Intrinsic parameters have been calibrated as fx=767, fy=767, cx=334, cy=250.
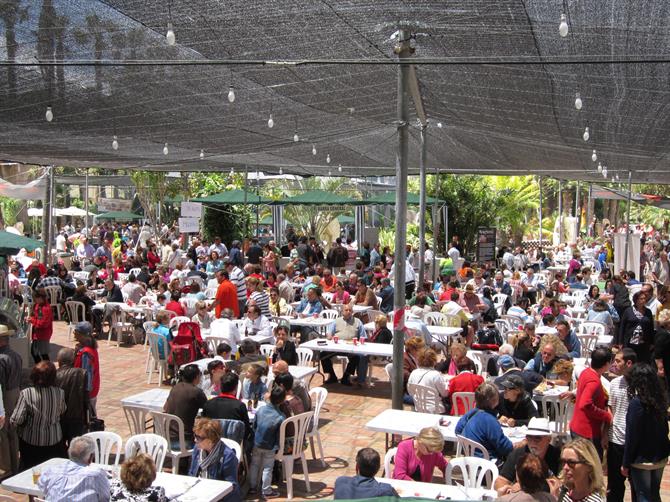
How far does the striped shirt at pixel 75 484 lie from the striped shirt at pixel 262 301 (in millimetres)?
6406

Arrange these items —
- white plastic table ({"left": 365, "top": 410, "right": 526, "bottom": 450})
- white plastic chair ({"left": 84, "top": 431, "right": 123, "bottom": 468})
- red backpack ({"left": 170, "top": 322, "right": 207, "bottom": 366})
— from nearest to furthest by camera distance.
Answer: white plastic chair ({"left": 84, "top": 431, "right": 123, "bottom": 468}), white plastic table ({"left": 365, "top": 410, "right": 526, "bottom": 450}), red backpack ({"left": 170, "top": 322, "right": 207, "bottom": 366})

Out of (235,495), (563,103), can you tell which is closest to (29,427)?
(235,495)

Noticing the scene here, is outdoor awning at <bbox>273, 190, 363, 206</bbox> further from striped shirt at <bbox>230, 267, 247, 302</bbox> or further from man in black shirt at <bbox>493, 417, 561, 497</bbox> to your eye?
man in black shirt at <bbox>493, 417, 561, 497</bbox>

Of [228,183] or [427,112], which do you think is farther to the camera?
[228,183]

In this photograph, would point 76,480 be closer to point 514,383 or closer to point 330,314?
point 514,383

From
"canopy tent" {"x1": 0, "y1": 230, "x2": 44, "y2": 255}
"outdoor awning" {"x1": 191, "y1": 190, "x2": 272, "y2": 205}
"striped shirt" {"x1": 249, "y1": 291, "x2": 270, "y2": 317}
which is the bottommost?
"striped shirt" {"x1": 249, "y1": 291, "x2": 270, "y2": 317}

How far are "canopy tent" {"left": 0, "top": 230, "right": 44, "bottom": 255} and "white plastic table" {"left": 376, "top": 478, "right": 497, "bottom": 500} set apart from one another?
25.8ft

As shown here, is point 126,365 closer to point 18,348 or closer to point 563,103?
point 18,348

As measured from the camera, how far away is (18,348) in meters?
9.66

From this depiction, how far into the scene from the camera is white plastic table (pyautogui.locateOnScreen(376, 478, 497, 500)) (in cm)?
479

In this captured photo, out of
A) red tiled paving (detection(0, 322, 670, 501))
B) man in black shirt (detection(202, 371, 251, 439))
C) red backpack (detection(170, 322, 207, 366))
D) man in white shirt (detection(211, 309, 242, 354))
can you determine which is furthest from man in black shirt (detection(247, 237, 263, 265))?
man in black shirt (detection(202, 371, 251, 439))

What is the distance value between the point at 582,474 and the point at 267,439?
2.98m

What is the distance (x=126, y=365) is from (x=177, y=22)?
5.47m

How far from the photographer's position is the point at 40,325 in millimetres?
9875
